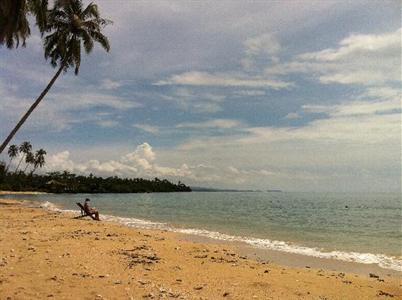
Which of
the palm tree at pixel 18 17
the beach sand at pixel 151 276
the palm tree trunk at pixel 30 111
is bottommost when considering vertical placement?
the beach sand at pixel 151 276

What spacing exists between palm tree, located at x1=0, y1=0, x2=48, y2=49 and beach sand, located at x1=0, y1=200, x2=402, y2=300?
9.49m

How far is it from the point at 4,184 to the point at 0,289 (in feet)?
425

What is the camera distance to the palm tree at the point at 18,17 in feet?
59.0

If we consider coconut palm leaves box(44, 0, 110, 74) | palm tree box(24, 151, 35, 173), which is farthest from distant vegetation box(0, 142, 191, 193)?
coconut palm leaves box(44, 0, 110, 74)

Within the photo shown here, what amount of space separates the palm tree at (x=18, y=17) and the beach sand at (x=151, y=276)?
31.1 feet

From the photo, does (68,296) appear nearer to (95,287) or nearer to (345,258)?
(95,287)

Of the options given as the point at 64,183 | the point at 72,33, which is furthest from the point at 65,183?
the point at 72,33

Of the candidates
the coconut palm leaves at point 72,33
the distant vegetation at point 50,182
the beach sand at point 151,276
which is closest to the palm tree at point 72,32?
the coconut palm leaves at point 72,33

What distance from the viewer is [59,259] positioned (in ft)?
40.7

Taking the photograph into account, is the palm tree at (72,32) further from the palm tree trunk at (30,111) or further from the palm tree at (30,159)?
the palm tree at (30,159)

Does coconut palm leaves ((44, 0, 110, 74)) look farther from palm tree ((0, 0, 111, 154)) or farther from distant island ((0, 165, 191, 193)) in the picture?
distant island ((0, 165, 191, 193))

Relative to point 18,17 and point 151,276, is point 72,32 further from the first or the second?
point 151,276

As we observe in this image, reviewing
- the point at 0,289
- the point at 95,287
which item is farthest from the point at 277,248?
the point at 0,289

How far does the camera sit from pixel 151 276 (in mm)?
11375
